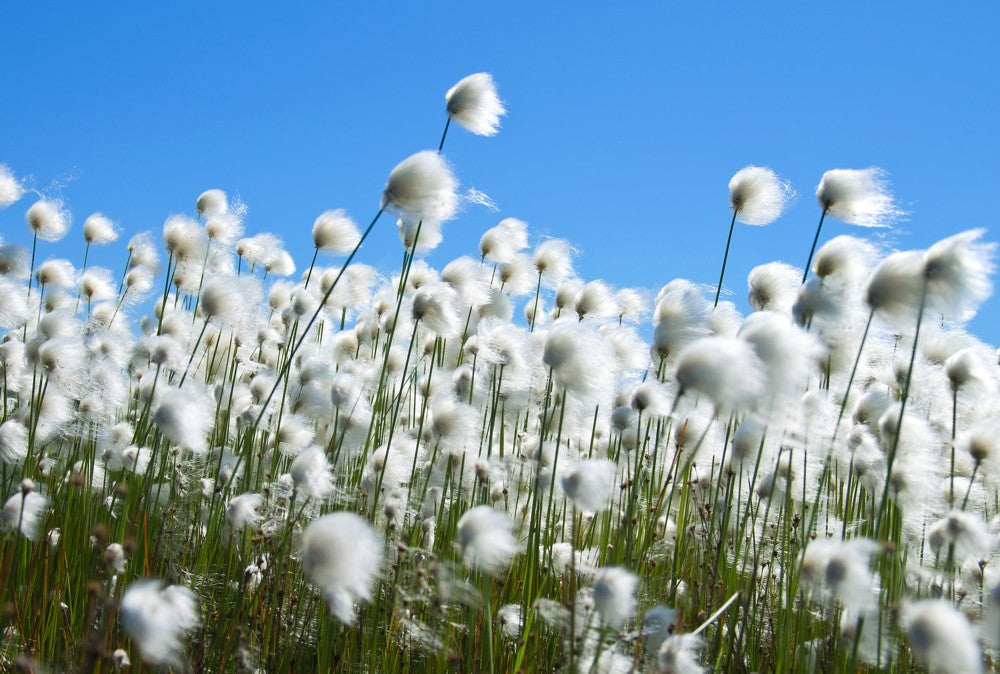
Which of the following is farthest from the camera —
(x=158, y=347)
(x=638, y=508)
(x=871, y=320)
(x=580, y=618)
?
(x=638, y=508)

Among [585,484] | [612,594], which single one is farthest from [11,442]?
[612,594]

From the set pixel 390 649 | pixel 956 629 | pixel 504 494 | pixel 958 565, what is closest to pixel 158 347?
pixel 390 649

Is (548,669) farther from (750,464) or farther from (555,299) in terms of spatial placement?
(555,299)

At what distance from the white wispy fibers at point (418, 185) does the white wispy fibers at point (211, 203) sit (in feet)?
9.73

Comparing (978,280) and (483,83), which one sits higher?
(483,83)

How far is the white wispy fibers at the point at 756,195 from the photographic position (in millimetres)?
3635

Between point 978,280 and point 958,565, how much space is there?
89.8 inches

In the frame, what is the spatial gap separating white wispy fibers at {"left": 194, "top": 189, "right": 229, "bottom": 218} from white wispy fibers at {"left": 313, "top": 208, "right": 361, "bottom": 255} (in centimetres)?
167

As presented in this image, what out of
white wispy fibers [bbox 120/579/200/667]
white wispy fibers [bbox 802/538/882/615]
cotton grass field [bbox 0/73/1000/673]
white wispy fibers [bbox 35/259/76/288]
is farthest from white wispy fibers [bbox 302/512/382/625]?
white wispy fibers [bbox 35/259/76/288]

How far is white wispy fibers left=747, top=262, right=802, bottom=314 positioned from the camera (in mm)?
3369

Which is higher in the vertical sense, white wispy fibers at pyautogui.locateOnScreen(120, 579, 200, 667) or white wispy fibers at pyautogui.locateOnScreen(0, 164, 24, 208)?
white wispy fibers at pyautogui.locateOnScreen(0, 164, 24, 208)

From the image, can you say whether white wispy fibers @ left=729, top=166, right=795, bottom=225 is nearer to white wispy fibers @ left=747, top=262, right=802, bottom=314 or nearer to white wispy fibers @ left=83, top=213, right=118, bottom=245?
white wispy fibers @ left=747, top=262, right=802, bottom=314

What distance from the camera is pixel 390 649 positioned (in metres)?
2.77

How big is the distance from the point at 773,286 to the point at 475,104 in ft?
4.74
